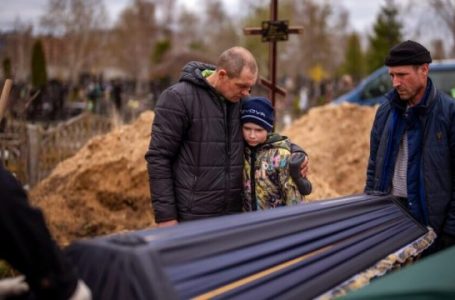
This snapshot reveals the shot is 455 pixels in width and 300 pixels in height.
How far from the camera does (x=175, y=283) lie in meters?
2.03

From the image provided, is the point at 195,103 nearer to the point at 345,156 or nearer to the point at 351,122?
the point at 345,156

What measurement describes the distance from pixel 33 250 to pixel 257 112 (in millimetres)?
1767

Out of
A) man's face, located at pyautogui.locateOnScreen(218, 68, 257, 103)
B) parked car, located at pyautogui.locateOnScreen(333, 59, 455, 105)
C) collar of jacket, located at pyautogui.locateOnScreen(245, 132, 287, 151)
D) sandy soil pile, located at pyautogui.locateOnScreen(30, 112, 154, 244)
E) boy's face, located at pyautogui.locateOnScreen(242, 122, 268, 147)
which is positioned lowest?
sandy soil pile, located at pyautogui.locateOnScreen(30, 112, 154, 244)

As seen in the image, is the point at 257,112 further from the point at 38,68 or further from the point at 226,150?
the point at 38,68

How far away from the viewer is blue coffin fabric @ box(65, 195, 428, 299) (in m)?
1.95

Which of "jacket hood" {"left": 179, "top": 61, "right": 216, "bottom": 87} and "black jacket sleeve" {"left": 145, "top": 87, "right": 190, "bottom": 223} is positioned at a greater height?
"jacket hood" {"left": 179, "top": 61, "right": 216, "bottom": 87}

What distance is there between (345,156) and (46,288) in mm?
8758

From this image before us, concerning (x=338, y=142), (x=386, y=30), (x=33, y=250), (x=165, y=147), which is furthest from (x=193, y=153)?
(x=386, y=30)

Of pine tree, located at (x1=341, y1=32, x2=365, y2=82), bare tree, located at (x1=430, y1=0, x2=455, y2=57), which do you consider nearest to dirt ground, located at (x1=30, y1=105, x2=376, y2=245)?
bare tree, located at (x1=430, y1=0, x2=455, y2=57)

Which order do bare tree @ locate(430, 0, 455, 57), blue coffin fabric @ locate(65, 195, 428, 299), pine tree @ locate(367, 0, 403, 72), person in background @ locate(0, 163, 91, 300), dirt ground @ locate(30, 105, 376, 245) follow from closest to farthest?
person in background @ locate(0, 163, 91, 300) → blue coffin fabric @ locate(65, 195, 428, 299) → dirt ground @ locate(30, 105, 376, 245) → bare tree @ locate(430, 0, 455, 57) → pine tree @ locate(367, 0, 403, 72)

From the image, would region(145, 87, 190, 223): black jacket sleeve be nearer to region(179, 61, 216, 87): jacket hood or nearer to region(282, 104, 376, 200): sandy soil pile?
region(179, 61, 216, 87): jacket hood

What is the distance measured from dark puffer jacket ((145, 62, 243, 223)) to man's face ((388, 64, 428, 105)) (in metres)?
0.86

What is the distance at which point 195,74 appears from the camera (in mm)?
3412

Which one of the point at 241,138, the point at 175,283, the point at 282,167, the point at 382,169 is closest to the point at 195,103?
A: the point at 241,138
